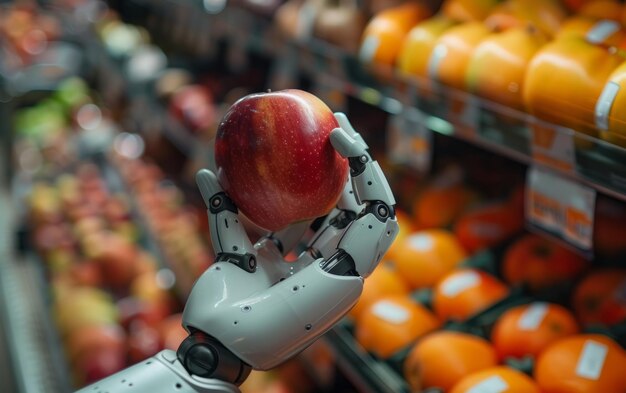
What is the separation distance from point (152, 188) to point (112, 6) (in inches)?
71.0

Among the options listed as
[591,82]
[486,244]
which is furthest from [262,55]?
[591,82]

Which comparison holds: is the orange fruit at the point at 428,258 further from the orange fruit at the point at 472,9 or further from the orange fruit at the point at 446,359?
the orange fruit at the point at 472,9

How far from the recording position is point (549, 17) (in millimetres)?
1324

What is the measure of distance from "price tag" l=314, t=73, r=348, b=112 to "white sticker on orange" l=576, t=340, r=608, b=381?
875mm

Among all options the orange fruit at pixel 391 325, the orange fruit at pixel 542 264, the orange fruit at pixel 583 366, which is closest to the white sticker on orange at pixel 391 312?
the orange fruit at pixel 391 325

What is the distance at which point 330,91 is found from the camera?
1974 mm

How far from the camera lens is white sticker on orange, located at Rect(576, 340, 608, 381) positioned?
3.46 ft

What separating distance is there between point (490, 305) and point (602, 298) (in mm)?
203

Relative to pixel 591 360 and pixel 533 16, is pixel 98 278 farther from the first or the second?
pixel 591 360

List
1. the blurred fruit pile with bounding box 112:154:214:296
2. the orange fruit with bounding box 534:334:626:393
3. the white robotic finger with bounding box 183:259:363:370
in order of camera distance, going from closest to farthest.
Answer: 1. the white robotic finger with bounding box 183:259:363:370
2. the orange fruit with bounding box 534:334:626:393
3. the blurred fruit pile with bounding box 112:154:214:296

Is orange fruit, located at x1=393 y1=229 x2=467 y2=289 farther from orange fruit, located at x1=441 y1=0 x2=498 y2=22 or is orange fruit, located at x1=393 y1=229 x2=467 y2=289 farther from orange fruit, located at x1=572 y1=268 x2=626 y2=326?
orange fruit, located at x1=441 y1=0 x2=498 y2=22

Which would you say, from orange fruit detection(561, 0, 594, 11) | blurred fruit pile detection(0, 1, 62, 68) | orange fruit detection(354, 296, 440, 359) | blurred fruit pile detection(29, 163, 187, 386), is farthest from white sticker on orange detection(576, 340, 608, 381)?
blurred fruit pile detection(0, 1, 62, 68)

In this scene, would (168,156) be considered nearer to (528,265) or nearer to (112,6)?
(112,6)

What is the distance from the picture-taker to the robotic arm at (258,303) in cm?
73
